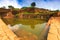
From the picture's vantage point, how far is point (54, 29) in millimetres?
3143

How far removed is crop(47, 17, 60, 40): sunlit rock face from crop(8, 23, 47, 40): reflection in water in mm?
166

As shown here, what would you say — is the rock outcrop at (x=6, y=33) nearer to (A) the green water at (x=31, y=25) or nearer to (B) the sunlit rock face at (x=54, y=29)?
(A) the green water at (x=31, y=25)

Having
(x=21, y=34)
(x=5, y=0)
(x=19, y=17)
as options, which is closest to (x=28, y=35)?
(x=21, y=34)

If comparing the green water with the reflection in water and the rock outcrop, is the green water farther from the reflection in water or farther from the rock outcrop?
the rock outcrop

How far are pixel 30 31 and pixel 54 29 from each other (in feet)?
1.90

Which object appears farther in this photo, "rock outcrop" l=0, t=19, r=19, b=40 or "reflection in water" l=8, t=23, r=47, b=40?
"reflection in water" l=8, t=23, r=47, b=40

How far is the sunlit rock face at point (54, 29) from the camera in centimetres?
295

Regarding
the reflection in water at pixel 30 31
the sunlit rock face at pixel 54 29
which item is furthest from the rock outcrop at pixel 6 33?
the sunlit rock face at pixel 54 29

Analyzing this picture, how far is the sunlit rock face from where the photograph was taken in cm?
295

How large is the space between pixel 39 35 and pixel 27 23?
0.43m

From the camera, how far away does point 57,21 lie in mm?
3229

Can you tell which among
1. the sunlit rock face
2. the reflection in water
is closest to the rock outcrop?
the reflection in water

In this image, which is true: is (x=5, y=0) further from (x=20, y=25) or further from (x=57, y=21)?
(x=57, y=21)

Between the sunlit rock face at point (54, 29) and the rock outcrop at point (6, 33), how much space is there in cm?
78
